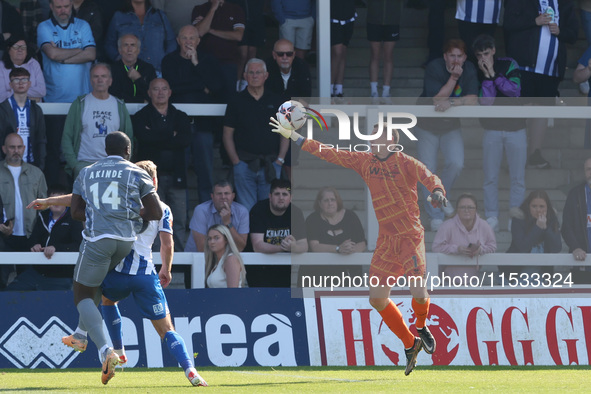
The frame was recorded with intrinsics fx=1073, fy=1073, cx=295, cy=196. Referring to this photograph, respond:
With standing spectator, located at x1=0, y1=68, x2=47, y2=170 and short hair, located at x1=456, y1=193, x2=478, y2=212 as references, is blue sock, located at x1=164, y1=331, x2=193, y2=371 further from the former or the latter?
short hair, located at x1=456, y1=193, x2=478, y2=212

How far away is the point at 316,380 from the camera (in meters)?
8.75

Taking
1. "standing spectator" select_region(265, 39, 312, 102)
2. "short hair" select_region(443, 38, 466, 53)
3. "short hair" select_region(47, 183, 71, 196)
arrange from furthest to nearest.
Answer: "standing spectator" select_region(265, 39, 312, 102) → "short hair" select_region(443, 38, 466, 53) → "short hair" select_region(47, 183, 71, 196)

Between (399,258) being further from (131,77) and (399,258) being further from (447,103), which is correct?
(131,77)

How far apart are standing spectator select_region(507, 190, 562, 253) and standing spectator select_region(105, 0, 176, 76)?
4617 mm

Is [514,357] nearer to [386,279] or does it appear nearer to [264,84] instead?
[386,279]

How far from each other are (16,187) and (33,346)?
1.80 metres

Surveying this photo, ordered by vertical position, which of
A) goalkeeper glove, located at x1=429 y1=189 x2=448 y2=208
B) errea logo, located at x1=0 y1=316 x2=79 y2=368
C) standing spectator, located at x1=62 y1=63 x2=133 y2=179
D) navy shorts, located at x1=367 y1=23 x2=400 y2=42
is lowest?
errea logo, located at x1=0 y1=316 x2=79 y2=368

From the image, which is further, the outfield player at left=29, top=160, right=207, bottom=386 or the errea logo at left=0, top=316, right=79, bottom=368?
the errea logo at left=0, top=316, right=79, bottom=368

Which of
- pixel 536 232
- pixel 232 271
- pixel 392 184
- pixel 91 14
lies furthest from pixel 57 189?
pixel 536 232

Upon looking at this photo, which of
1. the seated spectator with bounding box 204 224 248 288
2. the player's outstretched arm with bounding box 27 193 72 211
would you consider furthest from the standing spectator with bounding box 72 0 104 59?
the player's outstretched arm with bounding box 27 193 72 211

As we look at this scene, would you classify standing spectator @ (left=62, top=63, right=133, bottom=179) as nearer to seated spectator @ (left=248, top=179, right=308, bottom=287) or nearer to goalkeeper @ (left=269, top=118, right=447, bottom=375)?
seated spectator @ (left=248, top=179, right=308, bottom=287)

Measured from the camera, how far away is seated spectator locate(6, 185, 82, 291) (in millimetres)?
11445

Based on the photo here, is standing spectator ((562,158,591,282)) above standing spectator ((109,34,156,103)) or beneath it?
beneath

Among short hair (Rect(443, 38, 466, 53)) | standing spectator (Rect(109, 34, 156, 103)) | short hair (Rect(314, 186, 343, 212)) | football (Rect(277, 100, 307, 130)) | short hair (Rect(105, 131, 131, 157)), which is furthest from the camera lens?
short hair (Rect(443, 38, 466, 53))
